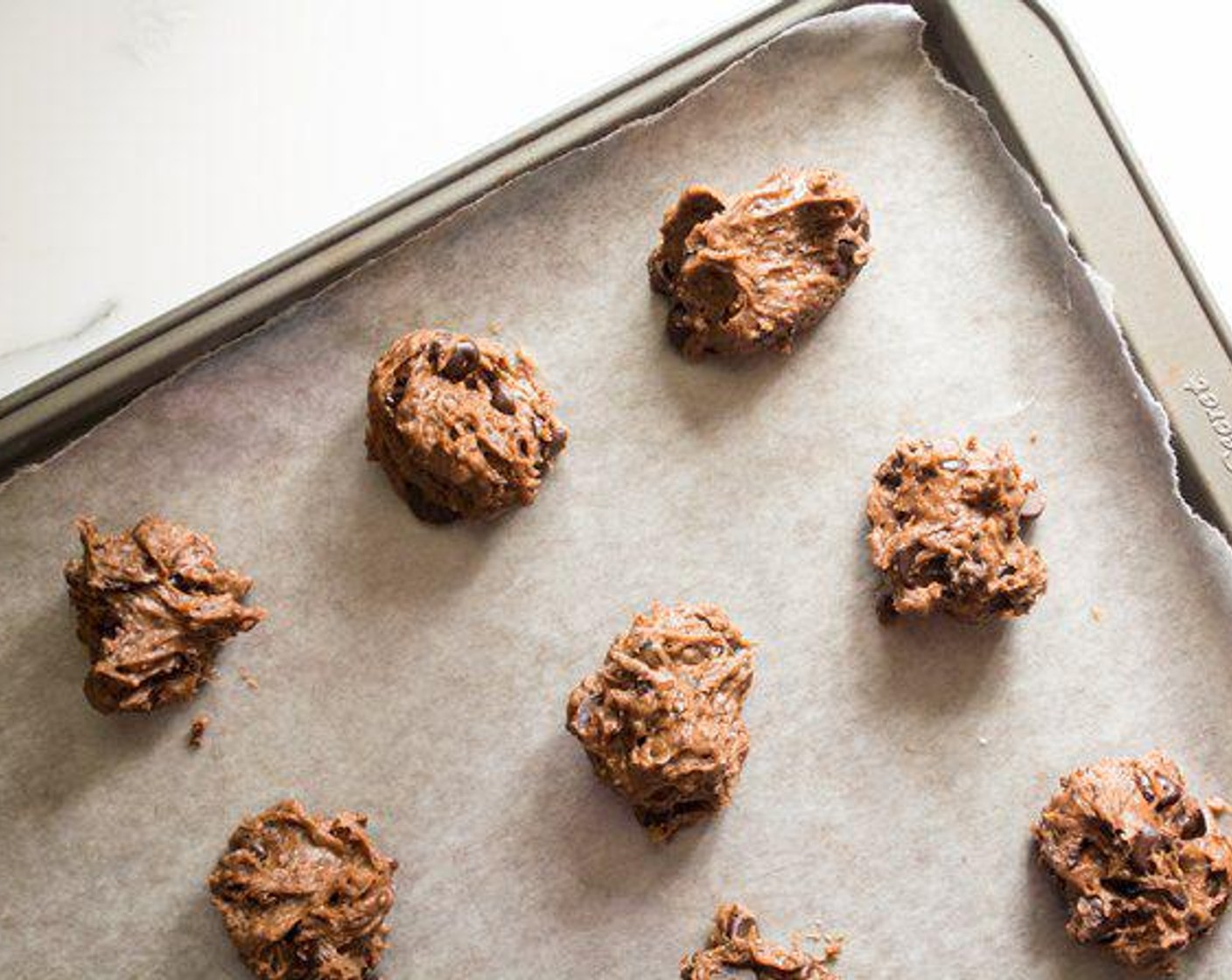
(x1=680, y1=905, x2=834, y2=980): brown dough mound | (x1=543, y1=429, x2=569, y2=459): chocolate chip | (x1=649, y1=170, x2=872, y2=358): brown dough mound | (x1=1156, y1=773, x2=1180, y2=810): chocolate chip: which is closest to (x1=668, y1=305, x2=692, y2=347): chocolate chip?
(x1=649, y1=170, x2=872, y2=358): brown dough mound

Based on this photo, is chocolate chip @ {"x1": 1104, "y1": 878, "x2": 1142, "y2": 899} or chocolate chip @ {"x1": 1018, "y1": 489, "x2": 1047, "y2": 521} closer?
chocolate chip @ {"x1": 1104, "y1": 878, "x2": 1142, "y2": 899}

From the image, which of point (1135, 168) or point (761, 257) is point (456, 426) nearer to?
point (761, 257)

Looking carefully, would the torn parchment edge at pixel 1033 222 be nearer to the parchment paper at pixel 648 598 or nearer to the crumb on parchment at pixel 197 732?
the parchment paper at pixel 648 598

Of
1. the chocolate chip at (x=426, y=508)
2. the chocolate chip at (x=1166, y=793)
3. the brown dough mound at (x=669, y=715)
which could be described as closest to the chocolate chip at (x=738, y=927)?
the brown dough mound at (x=669, y=715)

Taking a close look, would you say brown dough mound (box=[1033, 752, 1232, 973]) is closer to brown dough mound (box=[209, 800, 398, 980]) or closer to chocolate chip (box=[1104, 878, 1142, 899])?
chocolate chip (box=[1104, 878, 1142, 899])

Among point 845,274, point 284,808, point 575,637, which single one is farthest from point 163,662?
point 845,274

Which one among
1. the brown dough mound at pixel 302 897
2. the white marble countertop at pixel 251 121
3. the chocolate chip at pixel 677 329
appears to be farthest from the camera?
the white marble countertop at pixel 251 121
